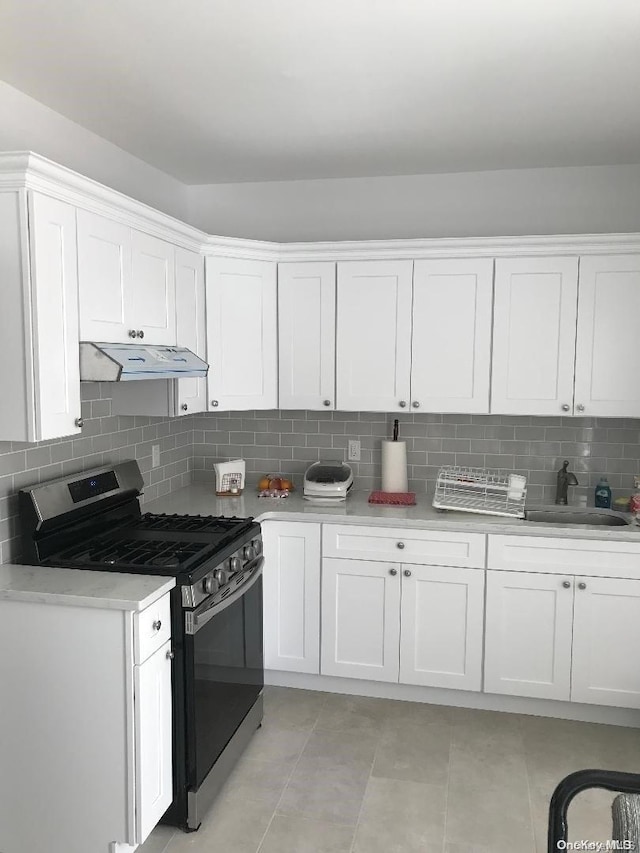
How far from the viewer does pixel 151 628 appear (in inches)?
92.6

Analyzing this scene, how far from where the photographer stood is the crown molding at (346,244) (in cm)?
276

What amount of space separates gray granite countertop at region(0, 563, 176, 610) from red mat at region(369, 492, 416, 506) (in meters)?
1.53

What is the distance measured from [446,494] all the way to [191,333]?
1.54 m

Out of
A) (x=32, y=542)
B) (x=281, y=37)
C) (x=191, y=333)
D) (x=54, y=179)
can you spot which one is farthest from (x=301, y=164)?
(x=32, y=542)

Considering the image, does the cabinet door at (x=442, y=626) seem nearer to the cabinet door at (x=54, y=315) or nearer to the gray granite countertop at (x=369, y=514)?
the gray granite countertop at (x=369, y=514)

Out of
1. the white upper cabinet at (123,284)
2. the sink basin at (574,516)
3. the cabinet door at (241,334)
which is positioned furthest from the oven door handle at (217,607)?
the sink basin at (574,516)

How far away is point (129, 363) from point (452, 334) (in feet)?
5.70

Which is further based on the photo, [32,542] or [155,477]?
[155,477]

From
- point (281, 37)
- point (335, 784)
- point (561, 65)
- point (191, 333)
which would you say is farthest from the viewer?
point (191, 333)

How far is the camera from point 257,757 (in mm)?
3016

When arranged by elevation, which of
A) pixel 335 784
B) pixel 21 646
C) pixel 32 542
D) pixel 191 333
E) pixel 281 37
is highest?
pixel 281 37

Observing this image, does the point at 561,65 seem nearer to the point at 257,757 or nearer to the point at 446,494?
the point at 446,494

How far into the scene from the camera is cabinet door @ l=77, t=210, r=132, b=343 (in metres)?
2.49

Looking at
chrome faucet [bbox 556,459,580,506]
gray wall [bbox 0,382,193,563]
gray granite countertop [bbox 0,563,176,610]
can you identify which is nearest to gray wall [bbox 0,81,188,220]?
gray wall [bbox 0,382,193,563]
